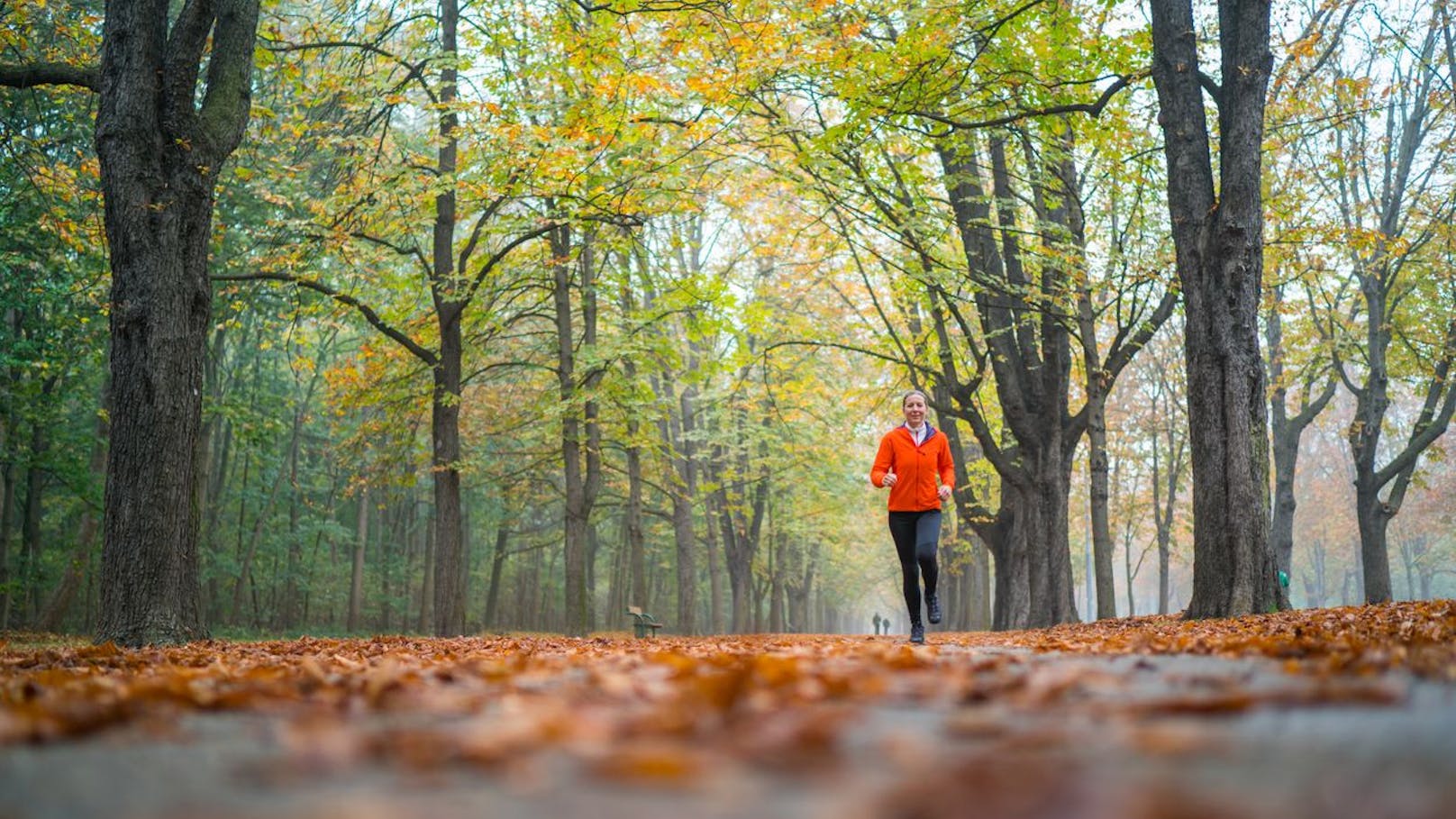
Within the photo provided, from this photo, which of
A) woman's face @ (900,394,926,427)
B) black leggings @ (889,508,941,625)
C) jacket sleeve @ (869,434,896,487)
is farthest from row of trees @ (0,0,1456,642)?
jacket sleeve @ (869,434,896,487)

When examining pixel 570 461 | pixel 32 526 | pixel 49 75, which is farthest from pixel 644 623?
pixel 32 526

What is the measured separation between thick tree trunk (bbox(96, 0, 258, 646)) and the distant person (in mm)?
5938

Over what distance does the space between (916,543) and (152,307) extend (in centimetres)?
679

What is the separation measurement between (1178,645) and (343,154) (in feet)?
48.3

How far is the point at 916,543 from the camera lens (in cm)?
919

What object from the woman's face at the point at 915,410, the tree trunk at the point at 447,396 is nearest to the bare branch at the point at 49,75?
the tree trunk at the point at 447,396

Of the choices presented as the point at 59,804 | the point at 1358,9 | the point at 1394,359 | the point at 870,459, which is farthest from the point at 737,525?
the point at 59,804

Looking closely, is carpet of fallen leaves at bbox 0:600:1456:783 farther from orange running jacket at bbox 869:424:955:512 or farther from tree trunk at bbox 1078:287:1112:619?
tree trunk at bbox 1078:287:1112:619

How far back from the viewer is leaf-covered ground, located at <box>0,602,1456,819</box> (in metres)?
1.56

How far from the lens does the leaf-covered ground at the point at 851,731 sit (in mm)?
1558

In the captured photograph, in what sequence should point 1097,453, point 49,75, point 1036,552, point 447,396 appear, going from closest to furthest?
1. point 49,75
2. point 447,396
3. point 1097,453
4. point 1036,552

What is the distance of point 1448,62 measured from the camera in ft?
62.6

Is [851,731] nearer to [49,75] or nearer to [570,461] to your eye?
[49,75]

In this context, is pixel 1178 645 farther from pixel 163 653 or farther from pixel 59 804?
pixel 163 653
